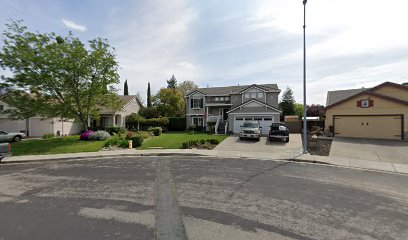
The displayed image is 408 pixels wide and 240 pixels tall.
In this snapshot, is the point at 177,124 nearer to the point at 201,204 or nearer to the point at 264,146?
the point at 264,146

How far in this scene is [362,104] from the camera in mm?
23000

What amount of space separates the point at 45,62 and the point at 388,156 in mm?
27972

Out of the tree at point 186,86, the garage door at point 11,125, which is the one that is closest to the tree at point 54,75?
the garage door at point 11,125

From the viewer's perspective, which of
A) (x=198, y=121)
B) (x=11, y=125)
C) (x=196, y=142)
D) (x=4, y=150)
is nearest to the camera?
(x=4, y=150)

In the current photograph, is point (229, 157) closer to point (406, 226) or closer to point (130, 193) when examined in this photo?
point (130, 193)

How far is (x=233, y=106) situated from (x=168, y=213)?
27.0 m

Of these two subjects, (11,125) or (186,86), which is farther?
(186,86)

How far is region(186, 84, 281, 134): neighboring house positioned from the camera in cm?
2638

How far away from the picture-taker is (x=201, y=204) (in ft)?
19.4

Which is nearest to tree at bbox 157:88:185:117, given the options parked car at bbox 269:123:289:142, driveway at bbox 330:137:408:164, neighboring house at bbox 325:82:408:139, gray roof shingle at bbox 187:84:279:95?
gray roof shingle at bbox 187:84:279:95

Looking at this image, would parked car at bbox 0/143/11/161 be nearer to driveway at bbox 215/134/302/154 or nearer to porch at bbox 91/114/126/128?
driveway at bbox 215/134/302/154

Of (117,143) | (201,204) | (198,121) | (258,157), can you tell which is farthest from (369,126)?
(117,143)

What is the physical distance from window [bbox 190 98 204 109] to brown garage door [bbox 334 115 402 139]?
18490mm

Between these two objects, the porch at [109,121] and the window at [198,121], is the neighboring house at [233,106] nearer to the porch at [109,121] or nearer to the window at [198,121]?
the window at [198,121]
